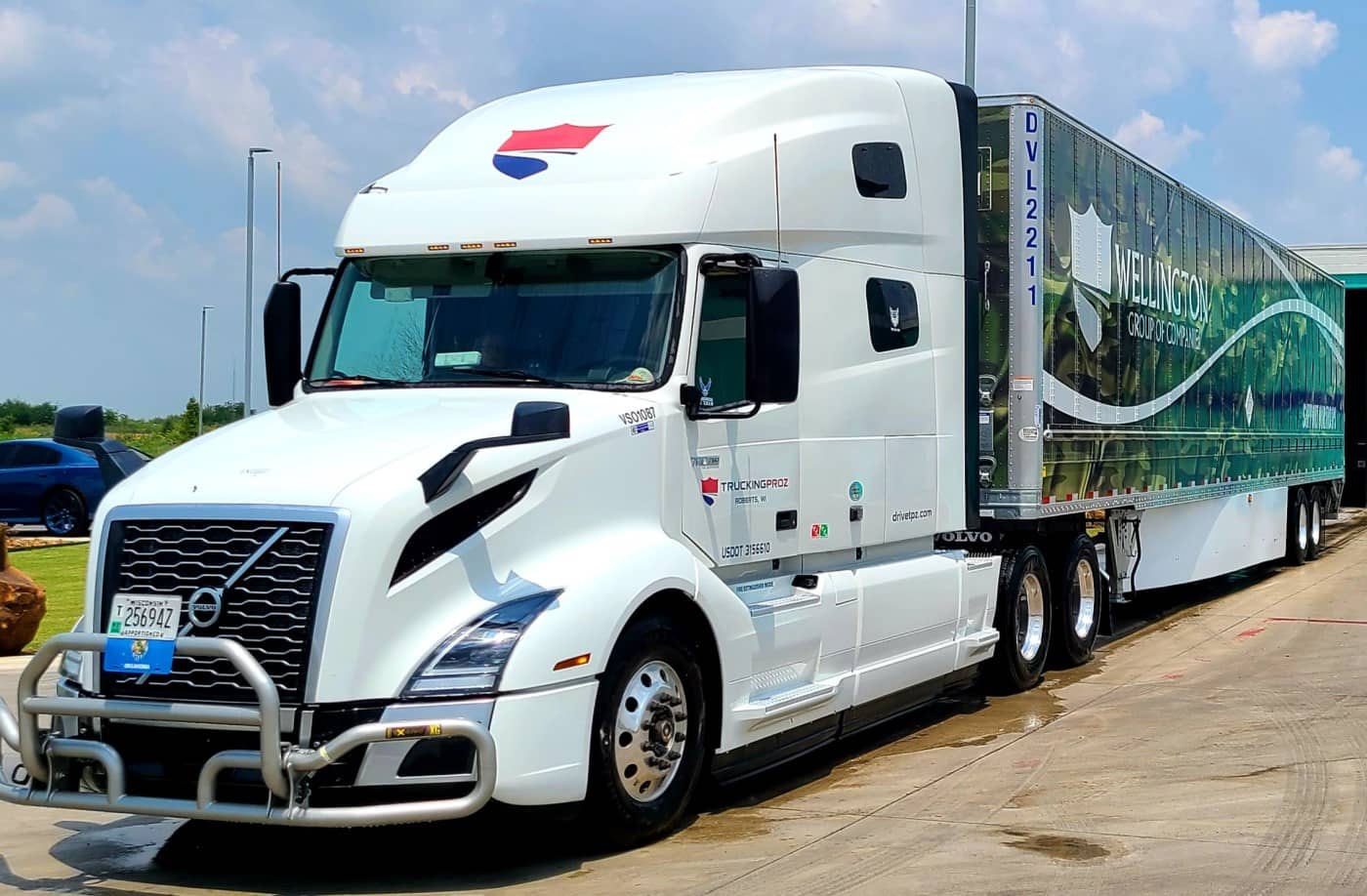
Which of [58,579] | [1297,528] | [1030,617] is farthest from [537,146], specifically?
[1297,528]

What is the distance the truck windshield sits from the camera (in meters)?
7.22

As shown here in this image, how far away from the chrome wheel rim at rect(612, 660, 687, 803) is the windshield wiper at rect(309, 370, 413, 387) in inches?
71.5

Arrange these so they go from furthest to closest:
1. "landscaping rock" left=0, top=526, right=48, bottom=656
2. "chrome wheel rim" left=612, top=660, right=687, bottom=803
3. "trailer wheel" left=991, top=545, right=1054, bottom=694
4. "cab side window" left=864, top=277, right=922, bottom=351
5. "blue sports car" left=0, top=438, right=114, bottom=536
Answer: "blue sports car" left=0, top=438, right=114, bottom=536, "landscaping rock" left=0, top=526, right=48, bottom=656, "trailer wheel" left=991, top=545, right=1054, bottom=694, "cab side window" left=864, top=277, right=922, bottom=351, "chrome wheel rim" left=612, top=660, right=687, bottom=803

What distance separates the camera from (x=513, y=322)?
7387 mm

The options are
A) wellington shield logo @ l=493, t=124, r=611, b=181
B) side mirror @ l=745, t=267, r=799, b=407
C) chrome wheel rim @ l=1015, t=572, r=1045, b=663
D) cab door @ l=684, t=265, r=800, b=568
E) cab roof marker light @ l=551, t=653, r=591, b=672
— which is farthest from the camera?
chrome wheel rim @ l=1015, t=572, r=1045, b=663

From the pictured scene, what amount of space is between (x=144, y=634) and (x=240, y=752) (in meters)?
0.66

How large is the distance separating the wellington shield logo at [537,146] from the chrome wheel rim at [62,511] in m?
18.4

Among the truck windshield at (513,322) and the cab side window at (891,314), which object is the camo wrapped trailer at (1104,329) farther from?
the truck windshield at (513,322)

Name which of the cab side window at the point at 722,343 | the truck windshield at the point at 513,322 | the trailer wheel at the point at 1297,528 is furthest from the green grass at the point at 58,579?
the trailer wheel at the point at 1297,528

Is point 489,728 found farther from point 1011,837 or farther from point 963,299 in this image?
point 963,299

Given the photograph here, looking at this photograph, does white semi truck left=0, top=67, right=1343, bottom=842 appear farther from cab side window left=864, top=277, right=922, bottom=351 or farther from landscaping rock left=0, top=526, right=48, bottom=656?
landscaping rock left=0, top=526, right=48, bottom=656

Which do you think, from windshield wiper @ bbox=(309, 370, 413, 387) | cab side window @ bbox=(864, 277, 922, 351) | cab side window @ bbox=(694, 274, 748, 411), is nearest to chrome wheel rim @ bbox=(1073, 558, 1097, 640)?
cab side window @ bbox=(864, 277, 922, 351)

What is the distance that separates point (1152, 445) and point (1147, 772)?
602 centimetres

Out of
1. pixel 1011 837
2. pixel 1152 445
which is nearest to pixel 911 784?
pixel 1011 837
